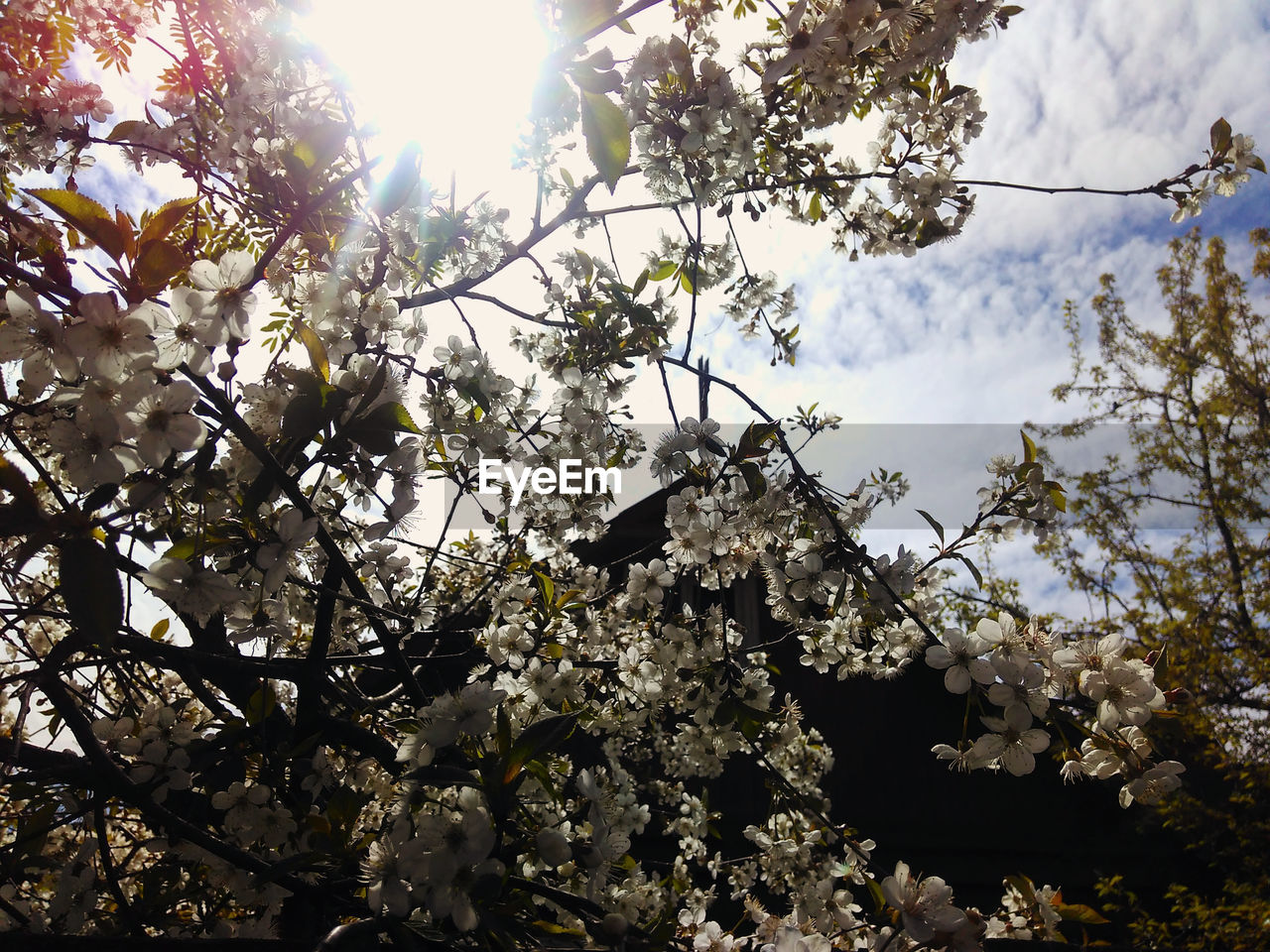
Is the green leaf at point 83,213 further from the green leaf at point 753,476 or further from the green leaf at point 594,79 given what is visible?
the green leaf at point 753,476

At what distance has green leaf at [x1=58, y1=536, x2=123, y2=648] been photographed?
0.86 m

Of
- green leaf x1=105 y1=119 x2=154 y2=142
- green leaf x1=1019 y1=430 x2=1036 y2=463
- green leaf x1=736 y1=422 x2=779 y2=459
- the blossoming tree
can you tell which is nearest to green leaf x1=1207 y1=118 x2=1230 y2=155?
the blossoming tree

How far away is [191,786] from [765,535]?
5.16 feet

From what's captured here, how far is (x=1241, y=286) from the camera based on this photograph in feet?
33.9

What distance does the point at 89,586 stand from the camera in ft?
2.85

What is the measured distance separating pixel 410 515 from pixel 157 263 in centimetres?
76

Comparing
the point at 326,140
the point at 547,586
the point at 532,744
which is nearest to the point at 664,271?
the point at 547,586

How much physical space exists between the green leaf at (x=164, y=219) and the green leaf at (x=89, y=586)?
0.45 m

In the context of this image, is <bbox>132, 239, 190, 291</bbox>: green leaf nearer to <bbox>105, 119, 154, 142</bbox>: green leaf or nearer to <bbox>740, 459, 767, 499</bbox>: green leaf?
<bbox>740, 459, 767, 499</bbox>: green leaf

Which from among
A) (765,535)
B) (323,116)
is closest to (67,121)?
(323,116)

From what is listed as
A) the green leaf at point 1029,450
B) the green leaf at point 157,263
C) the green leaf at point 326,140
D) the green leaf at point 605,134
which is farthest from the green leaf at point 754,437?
the green leaf at point 157,263

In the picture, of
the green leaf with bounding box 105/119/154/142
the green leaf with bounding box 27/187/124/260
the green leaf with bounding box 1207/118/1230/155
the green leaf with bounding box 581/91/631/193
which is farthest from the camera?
the green leaf with bounding box 105/119/154/142

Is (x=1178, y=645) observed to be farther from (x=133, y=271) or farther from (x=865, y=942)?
(x=133, y=271)

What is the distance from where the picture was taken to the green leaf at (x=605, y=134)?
1.08 meters
